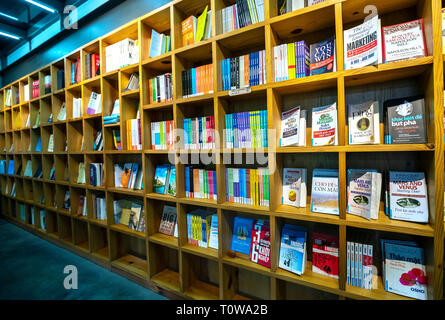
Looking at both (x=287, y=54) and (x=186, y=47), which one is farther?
(x=186, y=47)

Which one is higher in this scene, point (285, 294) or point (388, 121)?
point (388, 121)

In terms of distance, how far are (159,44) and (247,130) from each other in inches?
48.4

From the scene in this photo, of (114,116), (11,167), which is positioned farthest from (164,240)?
(11,167)

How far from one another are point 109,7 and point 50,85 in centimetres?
139

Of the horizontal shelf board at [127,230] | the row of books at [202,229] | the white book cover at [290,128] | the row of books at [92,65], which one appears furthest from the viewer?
the row of books at [92,65]

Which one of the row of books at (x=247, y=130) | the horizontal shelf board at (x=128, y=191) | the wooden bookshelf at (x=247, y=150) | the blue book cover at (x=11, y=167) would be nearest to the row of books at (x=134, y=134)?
the wooden bookshelf at (x=247, y=150)

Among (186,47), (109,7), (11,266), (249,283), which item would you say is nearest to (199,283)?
(249,283)

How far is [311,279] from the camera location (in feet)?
4.38

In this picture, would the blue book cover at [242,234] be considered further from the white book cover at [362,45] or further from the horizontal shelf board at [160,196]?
the white book cover at [362,45]

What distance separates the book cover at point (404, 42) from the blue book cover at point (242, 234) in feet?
4.41

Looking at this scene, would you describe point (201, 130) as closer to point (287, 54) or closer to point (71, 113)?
point (287, 54)

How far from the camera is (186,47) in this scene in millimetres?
1687

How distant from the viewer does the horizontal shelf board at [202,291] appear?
1767 millimetres

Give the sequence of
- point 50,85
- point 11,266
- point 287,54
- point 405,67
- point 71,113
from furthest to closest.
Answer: point 50,85 < point 71,113 < point 11,266 < point 287,54 < point 405,67
